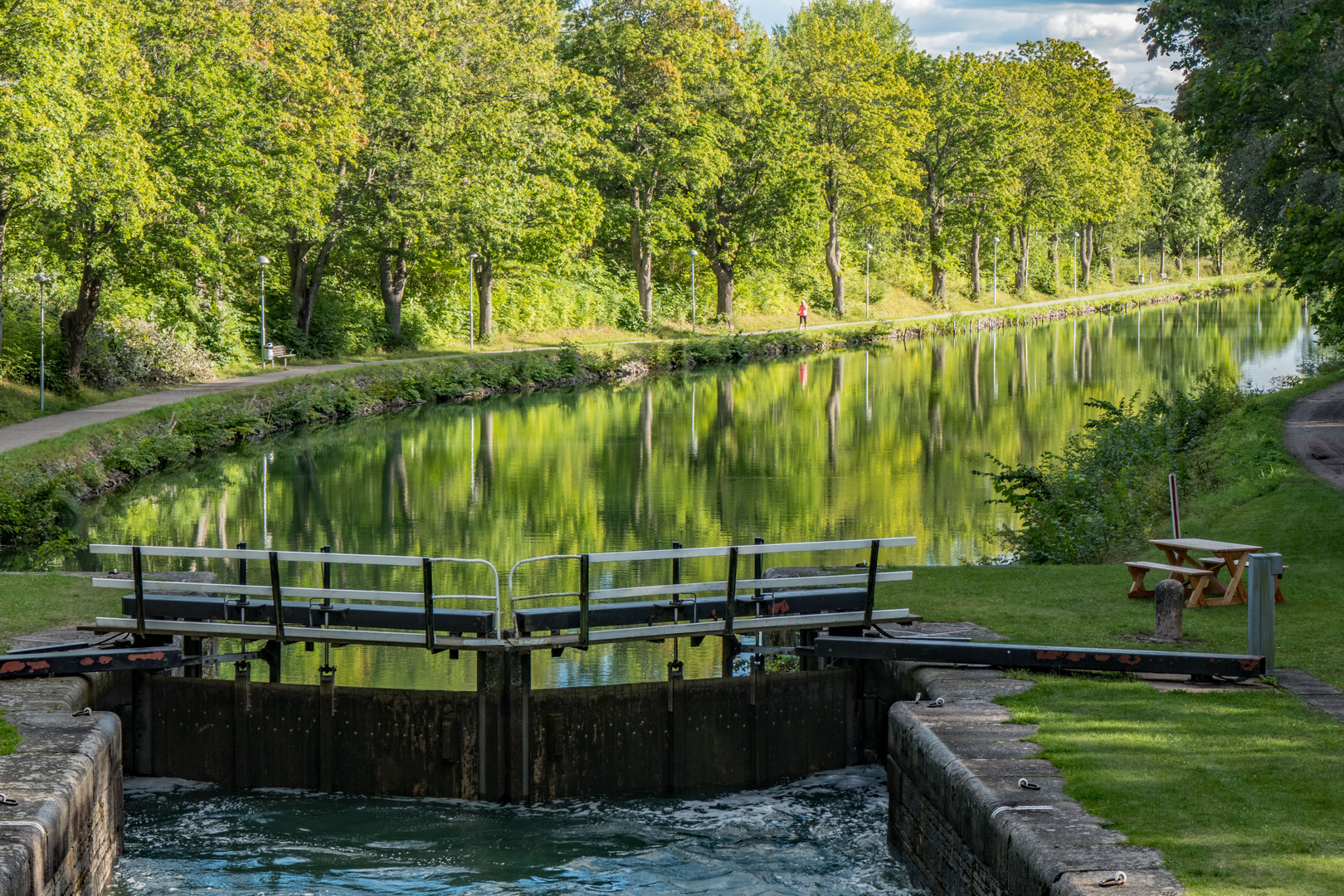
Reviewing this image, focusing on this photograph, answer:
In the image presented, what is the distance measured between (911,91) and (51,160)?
62259mm

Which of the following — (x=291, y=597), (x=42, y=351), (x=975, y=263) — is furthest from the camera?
(x=975, y=263)

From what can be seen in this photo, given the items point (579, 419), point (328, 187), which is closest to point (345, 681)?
point (579, 419)

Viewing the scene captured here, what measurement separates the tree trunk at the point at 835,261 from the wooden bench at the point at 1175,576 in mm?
64074

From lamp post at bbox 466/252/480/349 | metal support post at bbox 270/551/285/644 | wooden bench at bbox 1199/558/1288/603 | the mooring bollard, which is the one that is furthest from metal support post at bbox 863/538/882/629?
lamp post at bbox 466/252/480/349

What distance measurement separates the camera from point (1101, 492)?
2278 centimetres

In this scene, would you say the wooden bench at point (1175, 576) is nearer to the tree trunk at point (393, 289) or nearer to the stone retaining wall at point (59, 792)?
the stone retaining wall at point (59, 792)

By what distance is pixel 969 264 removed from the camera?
330 feet

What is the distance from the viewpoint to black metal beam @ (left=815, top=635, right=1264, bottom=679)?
11.1 m

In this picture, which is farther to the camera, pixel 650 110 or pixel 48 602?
pixel 650 110

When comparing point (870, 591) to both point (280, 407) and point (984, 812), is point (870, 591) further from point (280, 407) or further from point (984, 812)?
point (280, 407)

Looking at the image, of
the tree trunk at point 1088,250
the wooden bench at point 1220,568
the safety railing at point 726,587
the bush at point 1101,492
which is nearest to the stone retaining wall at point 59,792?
the safety railing at point 726,587

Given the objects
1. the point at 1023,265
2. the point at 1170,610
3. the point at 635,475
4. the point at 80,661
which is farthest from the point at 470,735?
the point at 1023,265

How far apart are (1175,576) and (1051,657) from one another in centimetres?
392

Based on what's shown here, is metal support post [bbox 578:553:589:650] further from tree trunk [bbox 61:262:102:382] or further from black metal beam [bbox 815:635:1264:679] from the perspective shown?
tree trunk [bbox 61:262:102:382]
